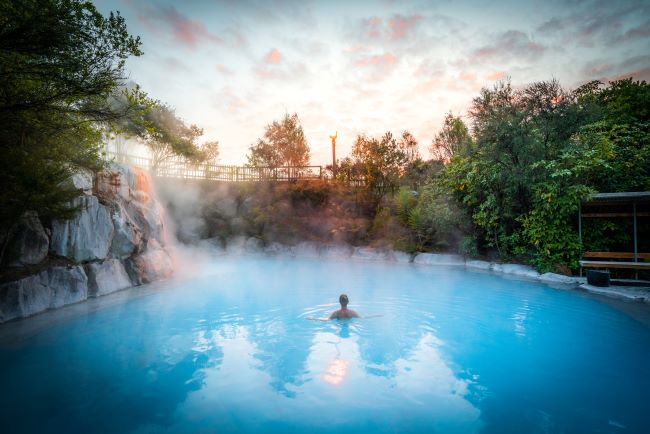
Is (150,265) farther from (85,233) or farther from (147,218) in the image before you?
(85,233)

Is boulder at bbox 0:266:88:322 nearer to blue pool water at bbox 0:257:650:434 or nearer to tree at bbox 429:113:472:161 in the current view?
blue pool water at bbox 0:257:650:434

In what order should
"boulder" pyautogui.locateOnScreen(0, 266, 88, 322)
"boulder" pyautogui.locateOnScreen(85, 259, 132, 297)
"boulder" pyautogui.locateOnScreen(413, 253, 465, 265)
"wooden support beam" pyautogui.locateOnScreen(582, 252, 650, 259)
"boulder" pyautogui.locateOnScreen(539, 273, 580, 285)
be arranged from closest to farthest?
"boulder" pyautogui.locateOnScreen(0, 266, 88, 322) < "boulder" pyautogui.locateOnScreen(85, 259, 132, 297) < "wooden support beam" pyautogui.locateOnScreen(582, 252, 650, 259) < "boulder" pyautogui.locateOnScreen(539, 273, 580, 285) < "boulder" pyautogui.locateOnScreen(413, 253, 465, 265)

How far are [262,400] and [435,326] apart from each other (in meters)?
3.88

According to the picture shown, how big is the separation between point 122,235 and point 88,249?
4.38 ft

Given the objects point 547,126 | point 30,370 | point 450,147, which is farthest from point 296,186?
point 30,370

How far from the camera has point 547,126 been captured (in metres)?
10.9

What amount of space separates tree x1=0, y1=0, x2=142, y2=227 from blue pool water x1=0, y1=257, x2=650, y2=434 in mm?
2472

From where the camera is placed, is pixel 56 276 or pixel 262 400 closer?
pixel 262 400

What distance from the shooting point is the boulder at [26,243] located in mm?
6555

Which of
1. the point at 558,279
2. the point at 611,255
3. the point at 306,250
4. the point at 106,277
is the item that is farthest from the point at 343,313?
the point at 306,250

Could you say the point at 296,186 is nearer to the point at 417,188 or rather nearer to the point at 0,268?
the point at 417,188

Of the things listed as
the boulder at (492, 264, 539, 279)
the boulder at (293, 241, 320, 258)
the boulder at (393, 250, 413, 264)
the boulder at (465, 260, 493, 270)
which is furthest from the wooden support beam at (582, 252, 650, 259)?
the boulder at (293, 241, 320, 258)

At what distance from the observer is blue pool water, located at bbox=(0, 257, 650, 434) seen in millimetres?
3365

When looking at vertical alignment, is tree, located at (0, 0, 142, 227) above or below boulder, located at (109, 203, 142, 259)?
above
